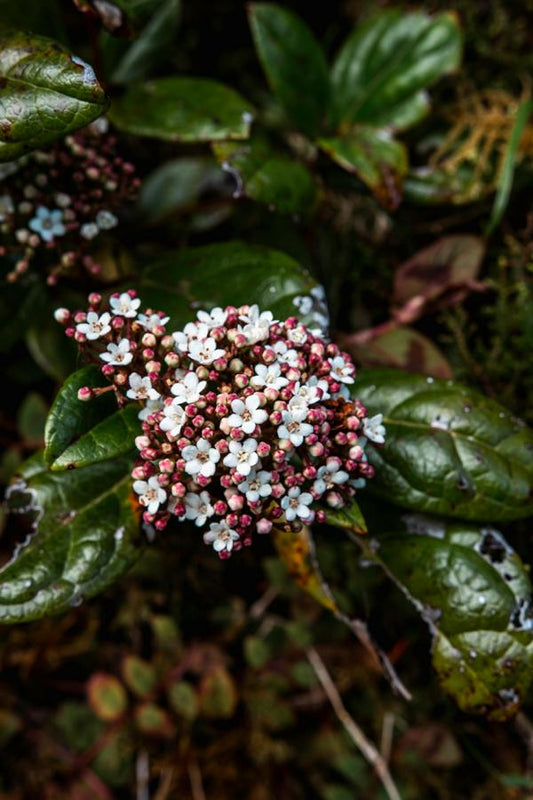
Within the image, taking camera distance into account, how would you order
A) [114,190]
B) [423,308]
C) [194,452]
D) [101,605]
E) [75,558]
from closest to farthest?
[194,452] < [75,558] < [114,190] < [423,308] < [101,605]

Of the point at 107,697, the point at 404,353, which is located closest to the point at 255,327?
the point at 404,353

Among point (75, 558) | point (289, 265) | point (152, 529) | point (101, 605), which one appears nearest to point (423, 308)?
point (289, 265)

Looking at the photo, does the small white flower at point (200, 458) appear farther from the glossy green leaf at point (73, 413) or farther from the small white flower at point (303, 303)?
the small white flower at point (303, 303)

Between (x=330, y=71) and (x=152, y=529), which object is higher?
(x=330, y=71)

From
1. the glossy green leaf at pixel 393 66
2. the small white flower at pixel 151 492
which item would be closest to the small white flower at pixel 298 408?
the small white flower at pixel 151 492

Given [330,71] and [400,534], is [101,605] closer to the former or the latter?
[400,534]

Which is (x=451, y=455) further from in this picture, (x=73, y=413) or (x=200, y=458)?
(x=73, y=413)
